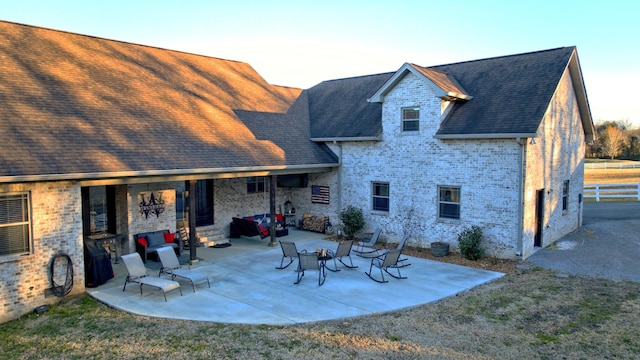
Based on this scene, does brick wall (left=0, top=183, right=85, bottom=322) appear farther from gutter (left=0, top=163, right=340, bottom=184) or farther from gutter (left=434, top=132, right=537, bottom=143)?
gutter (left=434, top=132, right=537, bottom=143)

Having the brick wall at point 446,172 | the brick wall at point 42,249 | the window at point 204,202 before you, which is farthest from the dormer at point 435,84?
the brick wall at point 42,249

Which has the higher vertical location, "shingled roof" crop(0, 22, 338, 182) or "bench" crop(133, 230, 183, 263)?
"shingled roof" crop(0, 22, 338, 182)

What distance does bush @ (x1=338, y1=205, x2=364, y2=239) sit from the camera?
56.5 feet

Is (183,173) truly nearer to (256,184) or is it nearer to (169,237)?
(169,237)

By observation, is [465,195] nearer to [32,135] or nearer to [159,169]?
[159,169]

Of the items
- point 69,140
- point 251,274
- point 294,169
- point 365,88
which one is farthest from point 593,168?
point 69,140

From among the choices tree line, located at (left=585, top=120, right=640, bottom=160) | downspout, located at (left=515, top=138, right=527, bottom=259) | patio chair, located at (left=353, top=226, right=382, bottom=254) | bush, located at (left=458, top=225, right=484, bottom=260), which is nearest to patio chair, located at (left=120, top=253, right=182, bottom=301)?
patio chair, located at (left=353, top=226, right=382, bottom=254)

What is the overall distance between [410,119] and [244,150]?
597 cm

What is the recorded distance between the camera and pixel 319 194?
62.1ft

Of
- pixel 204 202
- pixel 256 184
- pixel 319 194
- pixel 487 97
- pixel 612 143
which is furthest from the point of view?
pixel 612 143

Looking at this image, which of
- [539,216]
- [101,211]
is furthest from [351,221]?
[101,211]

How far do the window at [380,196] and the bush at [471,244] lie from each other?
3.53 metres

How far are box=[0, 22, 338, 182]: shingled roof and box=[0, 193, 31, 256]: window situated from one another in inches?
30.5

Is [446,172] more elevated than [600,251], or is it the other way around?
[446,172]
